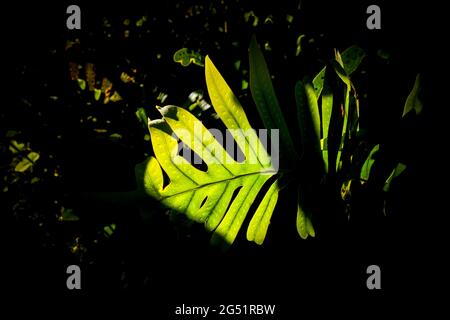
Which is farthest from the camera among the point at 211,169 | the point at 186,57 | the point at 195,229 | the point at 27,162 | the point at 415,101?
the point at 27,162

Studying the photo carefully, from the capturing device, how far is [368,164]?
0.81m

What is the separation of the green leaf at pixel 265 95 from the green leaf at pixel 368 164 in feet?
0.59

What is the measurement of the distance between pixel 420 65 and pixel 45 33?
155cm

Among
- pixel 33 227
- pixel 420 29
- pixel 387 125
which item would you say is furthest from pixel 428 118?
pixel 33 227

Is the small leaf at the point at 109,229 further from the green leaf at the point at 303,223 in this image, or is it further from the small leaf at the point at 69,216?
the green leaf at the point at 303,223

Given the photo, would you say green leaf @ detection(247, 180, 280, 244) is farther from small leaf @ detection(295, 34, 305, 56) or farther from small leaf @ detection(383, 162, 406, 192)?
small leaf @ detection(295, 34, 305, 56)

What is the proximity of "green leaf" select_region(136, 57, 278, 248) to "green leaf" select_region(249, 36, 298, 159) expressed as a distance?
0.05 meters

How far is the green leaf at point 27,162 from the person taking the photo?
1701 millimetres

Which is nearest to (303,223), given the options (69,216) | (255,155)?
(255,155)

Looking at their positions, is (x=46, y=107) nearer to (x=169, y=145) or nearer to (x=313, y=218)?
(x=169, y=145)

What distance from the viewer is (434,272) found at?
80 cm

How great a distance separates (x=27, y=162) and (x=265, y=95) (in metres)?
1.52

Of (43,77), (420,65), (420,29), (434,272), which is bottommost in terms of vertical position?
(434,272)

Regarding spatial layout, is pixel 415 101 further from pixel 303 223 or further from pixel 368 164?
pixel 303 223
